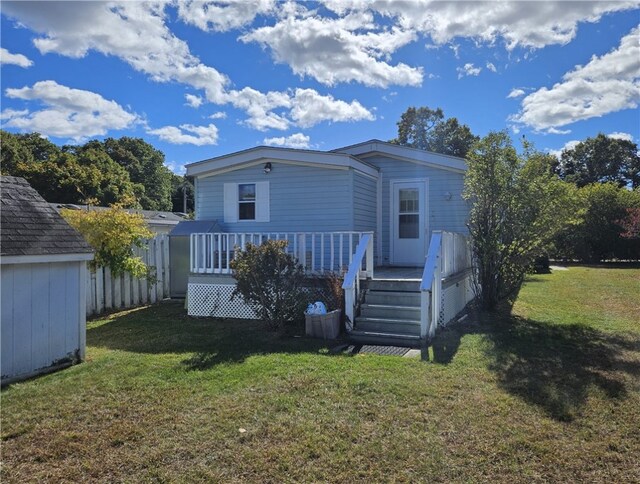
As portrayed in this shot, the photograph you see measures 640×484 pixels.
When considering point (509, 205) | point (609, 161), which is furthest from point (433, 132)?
point (509, 205)

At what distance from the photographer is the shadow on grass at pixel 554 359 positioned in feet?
13.7

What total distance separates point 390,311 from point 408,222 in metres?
4.63

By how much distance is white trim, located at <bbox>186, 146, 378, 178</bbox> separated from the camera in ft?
32.6

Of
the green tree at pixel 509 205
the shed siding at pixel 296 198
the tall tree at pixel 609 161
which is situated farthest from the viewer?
the tall tree at pixel 609 161

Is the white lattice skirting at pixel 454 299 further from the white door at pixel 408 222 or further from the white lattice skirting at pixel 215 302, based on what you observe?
the white lattice skirting at pixel 215 302

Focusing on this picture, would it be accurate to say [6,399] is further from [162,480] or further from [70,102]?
[70,102]

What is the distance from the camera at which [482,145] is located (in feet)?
27.3

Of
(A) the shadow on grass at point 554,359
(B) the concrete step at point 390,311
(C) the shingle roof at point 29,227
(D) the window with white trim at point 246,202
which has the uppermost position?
(D) the window with white trim at point 246,202

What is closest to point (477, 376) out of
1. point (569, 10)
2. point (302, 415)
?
point (302, 415)

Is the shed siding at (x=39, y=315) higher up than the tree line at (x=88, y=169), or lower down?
lower down

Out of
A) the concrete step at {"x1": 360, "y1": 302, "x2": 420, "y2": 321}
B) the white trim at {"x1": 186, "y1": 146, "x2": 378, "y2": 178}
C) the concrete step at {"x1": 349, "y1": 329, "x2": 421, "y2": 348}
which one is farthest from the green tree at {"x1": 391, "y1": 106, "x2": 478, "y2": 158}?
the concrete step at {"x1": 349, "y1": 329, "x2": 421, "y2": 348}

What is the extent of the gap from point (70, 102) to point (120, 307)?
16247mm

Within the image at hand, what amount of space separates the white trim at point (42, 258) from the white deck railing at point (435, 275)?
4695 millimetres

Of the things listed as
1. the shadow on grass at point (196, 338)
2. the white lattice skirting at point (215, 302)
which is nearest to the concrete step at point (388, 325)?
the shadow on grass at point (196, 338)
